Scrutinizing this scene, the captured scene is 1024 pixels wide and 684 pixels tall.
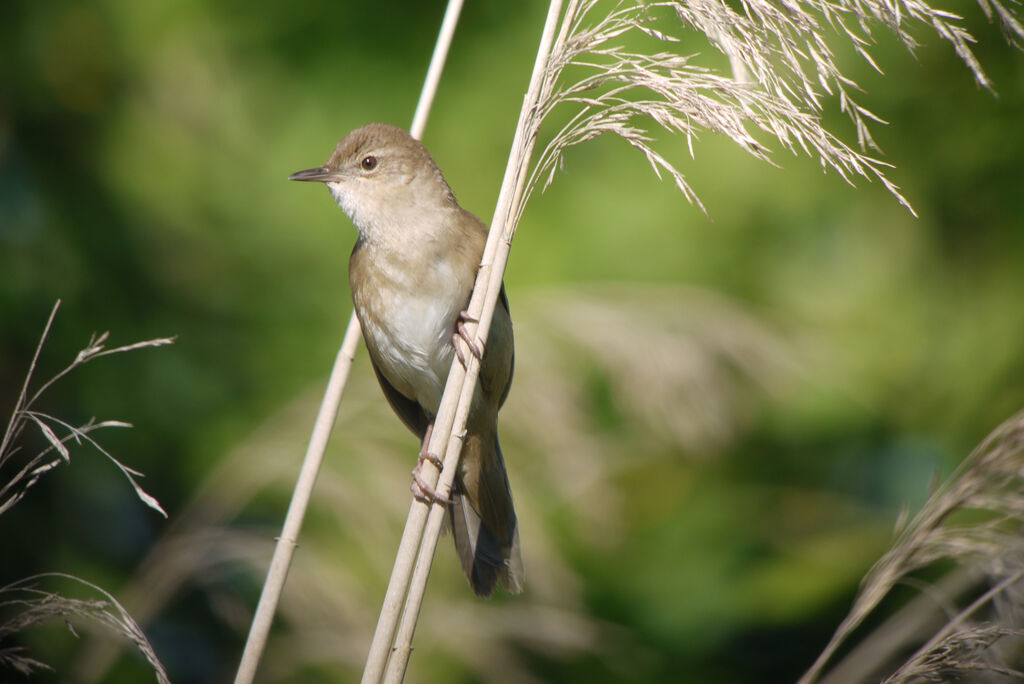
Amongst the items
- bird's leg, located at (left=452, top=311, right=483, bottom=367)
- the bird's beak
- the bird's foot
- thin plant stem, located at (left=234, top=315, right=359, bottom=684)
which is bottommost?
thin plant stem, located at (left=234, top=315, right=359, bottom=684)

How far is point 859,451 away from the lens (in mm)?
3824

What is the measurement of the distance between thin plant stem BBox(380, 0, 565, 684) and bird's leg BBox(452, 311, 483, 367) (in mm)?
22

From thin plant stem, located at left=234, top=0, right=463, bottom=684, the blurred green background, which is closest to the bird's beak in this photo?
thin plant stem, located at left=234, top=0, right=463, bottom=684

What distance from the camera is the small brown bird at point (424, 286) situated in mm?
2449

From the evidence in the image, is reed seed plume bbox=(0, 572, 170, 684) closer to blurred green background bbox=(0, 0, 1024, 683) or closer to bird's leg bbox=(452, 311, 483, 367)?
bird's leg bbox=(452, 311, 483, 367)

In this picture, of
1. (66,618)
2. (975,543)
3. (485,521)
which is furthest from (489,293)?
(975,543)

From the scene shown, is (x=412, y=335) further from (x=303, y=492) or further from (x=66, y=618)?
(x=66, y=618)

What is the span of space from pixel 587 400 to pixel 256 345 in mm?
1647

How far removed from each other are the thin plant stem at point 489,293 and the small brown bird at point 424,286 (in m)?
0.66

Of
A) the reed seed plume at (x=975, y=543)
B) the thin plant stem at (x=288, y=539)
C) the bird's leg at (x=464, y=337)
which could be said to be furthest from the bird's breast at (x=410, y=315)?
the reed seed plume at (x=975, y=543)

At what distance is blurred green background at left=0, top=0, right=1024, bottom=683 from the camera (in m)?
3.64

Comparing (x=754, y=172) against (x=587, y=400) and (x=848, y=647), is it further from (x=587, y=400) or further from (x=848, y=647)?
(x=848, y=647)

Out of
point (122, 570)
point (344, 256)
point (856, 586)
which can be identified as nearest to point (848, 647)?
point (856, 586)

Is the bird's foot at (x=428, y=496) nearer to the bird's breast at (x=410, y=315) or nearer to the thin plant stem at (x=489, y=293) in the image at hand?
the thin plant stem at (x=489, y=293)
